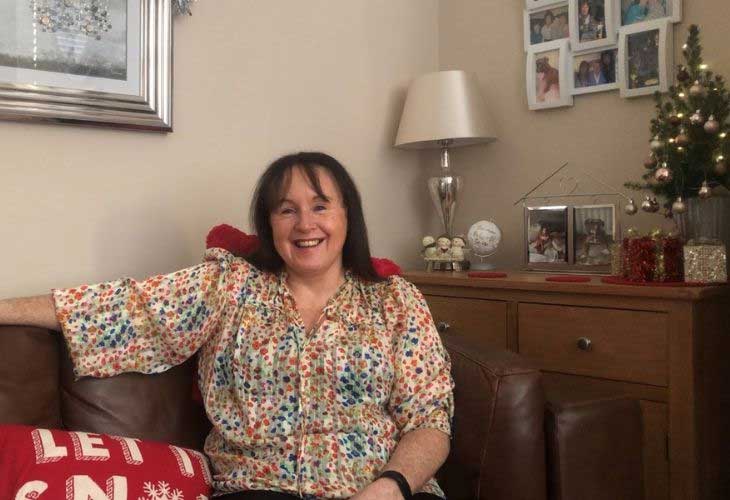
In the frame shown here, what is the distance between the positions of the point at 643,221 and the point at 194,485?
1.62 m

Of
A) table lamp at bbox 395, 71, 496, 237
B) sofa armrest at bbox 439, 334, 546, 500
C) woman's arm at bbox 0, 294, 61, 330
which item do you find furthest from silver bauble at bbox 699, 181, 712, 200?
woman's arm at bbox 0, 294, 61, 330

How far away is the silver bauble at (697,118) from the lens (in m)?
1.85

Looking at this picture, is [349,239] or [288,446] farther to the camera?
[349,239]

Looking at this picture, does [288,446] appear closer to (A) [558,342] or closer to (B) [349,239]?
(B) [349,239]

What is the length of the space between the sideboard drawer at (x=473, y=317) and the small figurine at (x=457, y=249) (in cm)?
26

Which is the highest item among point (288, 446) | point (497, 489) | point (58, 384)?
point (58, 384)

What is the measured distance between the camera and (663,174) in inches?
73.2

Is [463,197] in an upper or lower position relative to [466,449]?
upper

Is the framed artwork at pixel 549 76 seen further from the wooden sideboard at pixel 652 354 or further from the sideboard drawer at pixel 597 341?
the sideboard drawer at pixel 597 341

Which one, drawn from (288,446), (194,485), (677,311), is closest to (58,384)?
(194,485)

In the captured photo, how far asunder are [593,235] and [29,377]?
168 cm

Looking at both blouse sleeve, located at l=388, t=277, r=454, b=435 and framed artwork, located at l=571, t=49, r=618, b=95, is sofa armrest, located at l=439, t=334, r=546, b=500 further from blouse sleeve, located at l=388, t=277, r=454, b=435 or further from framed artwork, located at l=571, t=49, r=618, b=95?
framed artwork, located at l=571, t=49, r=618, b=95

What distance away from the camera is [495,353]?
61.9 inches

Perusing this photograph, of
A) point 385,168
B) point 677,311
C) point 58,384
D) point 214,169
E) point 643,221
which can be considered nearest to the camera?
point 58,384
